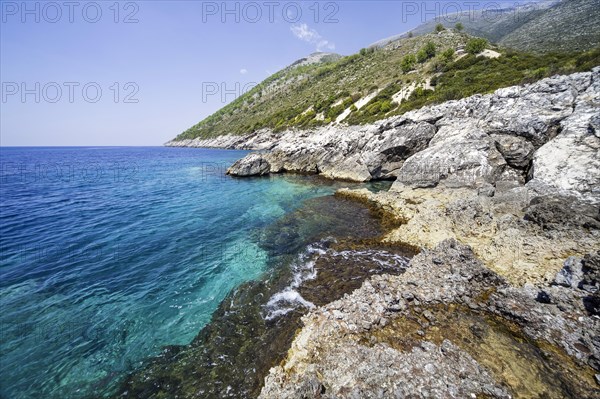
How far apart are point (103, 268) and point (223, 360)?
931 centimetres

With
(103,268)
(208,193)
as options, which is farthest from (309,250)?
(208,193)

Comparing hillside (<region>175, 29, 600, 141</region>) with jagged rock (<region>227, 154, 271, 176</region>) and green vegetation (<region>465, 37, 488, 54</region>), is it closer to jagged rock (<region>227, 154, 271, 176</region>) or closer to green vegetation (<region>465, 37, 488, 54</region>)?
green vegetation (<region>465, 37, 488, 54</region>)

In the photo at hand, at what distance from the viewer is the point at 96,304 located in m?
9.65

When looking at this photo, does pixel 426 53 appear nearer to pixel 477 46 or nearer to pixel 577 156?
pixel 477 46

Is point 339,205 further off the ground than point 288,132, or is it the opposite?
point 288,132

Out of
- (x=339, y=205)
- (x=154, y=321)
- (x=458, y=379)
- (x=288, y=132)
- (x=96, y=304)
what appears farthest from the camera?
(x=288, y=132)

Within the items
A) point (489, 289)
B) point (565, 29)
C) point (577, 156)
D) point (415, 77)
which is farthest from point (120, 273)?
point (565, 29)

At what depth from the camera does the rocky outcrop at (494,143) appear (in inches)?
551

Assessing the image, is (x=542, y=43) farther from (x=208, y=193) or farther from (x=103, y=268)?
(x=103, y=268)

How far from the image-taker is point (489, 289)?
827cm

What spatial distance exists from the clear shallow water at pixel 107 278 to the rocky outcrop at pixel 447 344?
192 inches

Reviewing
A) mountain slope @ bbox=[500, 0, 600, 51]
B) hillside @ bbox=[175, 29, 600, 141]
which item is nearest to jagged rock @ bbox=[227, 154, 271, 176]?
hillside @ bbox=[175, 29, 600, 141]

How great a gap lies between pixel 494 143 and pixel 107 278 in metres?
28.4

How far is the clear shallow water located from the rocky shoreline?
17.5 ft
